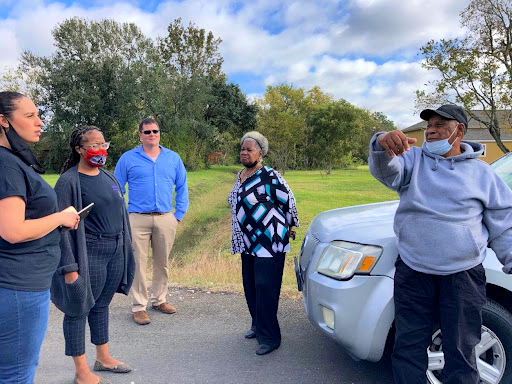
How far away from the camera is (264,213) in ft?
12.0

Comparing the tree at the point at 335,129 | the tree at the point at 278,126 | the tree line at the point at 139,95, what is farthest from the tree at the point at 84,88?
the tree at the point at 335,129

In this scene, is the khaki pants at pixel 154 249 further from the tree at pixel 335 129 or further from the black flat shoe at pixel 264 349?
the tree at pixel 335 129

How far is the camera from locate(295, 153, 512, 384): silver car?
2.60m

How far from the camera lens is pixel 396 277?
8.23ft

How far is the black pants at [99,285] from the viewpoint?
119 inches

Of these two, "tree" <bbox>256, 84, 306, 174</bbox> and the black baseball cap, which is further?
"tree" <bbox>256, 84, 306, 174</bbox>

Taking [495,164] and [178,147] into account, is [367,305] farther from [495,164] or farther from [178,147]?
[178,147]

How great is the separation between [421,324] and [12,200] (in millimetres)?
2355

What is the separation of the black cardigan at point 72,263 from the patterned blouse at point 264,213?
4.61 feet

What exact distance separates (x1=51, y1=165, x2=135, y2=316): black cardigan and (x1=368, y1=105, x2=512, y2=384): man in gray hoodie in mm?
2100

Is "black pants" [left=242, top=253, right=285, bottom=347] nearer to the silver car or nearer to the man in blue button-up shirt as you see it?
the silver car

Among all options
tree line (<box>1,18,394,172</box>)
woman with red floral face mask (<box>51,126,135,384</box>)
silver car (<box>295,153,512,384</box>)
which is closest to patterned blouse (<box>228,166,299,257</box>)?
silver car (<box>295,153,512,384</box>)

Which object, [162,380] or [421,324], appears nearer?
[421,324]

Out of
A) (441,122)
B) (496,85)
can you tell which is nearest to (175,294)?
(441,122)
